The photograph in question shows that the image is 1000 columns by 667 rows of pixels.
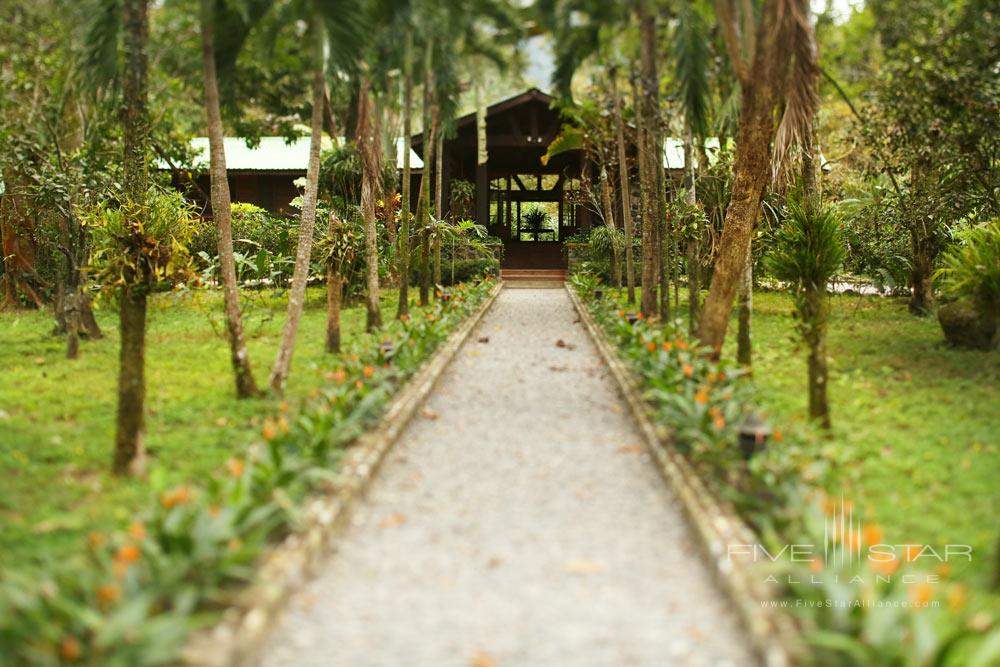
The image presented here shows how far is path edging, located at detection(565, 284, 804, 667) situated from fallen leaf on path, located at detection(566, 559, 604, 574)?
0.56 m

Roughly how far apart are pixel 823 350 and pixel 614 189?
682 inches

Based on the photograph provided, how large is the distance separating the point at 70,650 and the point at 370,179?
36.4 ft

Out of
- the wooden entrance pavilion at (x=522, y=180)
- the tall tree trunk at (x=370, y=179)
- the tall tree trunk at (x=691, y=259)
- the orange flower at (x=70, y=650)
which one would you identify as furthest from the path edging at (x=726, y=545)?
the wooden entrance pavilion at (x=522, y=180)

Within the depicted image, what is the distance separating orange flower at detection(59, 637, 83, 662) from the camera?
2.91 metres

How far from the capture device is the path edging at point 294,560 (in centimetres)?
335

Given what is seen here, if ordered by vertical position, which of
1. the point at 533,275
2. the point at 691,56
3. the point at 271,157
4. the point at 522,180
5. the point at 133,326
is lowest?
the point at 533,275

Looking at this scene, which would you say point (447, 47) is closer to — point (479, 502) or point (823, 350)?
point (823, 350)

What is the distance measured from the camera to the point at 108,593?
3.12m

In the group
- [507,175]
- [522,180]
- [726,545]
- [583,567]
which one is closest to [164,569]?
[583,567]

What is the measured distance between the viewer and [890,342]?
40.5ft

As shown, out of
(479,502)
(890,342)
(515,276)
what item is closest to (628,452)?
(479,502)

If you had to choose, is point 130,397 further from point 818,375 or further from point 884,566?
point 818,375

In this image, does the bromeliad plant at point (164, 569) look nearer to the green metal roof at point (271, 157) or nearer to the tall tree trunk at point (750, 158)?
the tall tree trunk at point (750, 158)

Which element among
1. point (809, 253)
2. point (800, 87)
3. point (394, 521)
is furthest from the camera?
point (809, 253)
